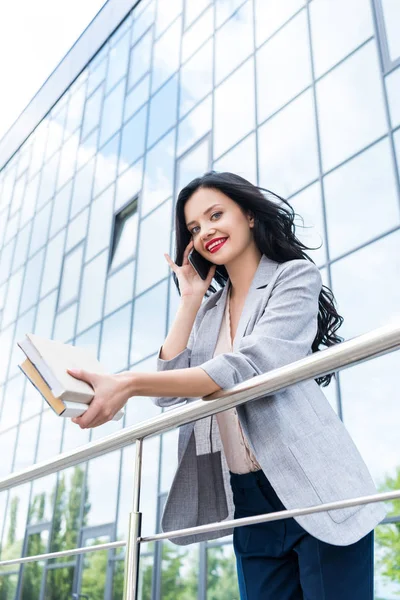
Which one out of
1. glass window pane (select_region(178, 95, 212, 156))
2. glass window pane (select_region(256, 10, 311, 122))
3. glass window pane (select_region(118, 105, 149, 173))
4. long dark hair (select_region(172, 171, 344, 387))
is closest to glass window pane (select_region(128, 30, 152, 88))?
glass window pane (select_region(118, 105, 149, 173))

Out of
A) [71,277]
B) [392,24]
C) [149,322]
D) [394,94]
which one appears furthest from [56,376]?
[71,277]

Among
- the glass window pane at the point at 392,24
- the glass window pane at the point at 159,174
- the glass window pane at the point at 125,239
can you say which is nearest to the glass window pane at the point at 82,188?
the glass window pane at the point at 125,239

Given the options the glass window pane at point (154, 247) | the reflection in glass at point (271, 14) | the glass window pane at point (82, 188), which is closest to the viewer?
the reflection in glass at point (271, 14)

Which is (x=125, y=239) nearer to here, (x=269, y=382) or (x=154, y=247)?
(x=154, y=247)

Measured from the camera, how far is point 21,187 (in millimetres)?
17141

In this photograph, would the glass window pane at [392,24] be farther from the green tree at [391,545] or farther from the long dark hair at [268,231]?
the long dark hair at [268,231]

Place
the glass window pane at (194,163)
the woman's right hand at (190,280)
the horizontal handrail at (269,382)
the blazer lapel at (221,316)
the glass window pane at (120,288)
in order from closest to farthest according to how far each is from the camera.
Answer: the horizontal handrail at (269,382)
the blazer lapel at (221,316)
the woman's right hand at (190,280)
the glass window pane at (194,163)
the glass window pane at (120,288)

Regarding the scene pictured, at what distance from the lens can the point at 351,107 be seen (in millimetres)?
6996

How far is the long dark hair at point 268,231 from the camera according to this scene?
183 centimetres

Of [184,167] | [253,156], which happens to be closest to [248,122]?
[253,156]

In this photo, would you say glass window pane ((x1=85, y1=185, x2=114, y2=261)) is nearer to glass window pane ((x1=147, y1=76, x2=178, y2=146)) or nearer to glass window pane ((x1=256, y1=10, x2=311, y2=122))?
glass window pane ((x1=147, y1=76, x2=178, y2=146))

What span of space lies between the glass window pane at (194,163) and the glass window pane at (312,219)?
237 cm

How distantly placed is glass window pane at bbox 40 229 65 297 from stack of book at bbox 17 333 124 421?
12149mm

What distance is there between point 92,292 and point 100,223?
61.6 inches
